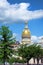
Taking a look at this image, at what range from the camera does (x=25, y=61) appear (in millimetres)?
106312

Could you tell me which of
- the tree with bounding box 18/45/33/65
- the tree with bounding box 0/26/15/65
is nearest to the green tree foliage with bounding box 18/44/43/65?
the tree with bounding box 18/45/33/65

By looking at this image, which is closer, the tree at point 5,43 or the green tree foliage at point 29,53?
the tree at point 5,43

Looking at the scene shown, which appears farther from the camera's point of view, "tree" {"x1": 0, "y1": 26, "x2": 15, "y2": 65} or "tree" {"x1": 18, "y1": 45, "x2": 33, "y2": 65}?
"tree" {"x1": 18, "y1": 45, "x2": 33, "y2": 65}

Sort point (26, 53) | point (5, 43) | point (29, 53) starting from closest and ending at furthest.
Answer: point (5, 43) → point (26, 53) → point (29, 53)

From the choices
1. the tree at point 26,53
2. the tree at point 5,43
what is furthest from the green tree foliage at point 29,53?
the tree at point 5,43

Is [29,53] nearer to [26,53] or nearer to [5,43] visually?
[26,53]

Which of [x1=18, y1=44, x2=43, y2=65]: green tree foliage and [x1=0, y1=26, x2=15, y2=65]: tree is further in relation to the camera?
[x1=18, y1=44, x2=43, y2=65]: green tree foliage

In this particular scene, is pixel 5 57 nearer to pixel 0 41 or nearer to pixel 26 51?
pixel 0 41

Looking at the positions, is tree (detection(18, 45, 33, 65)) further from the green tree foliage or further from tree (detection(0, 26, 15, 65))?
tree (detection(0, 26, 15, 65))

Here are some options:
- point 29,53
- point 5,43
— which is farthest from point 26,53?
point 5,43

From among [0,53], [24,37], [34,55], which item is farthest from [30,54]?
[24,37]

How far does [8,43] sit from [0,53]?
9.76 ft

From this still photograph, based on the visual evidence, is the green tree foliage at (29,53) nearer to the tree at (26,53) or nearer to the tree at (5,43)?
the tree at (26,53)

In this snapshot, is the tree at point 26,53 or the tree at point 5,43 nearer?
the tree at point 5,43
